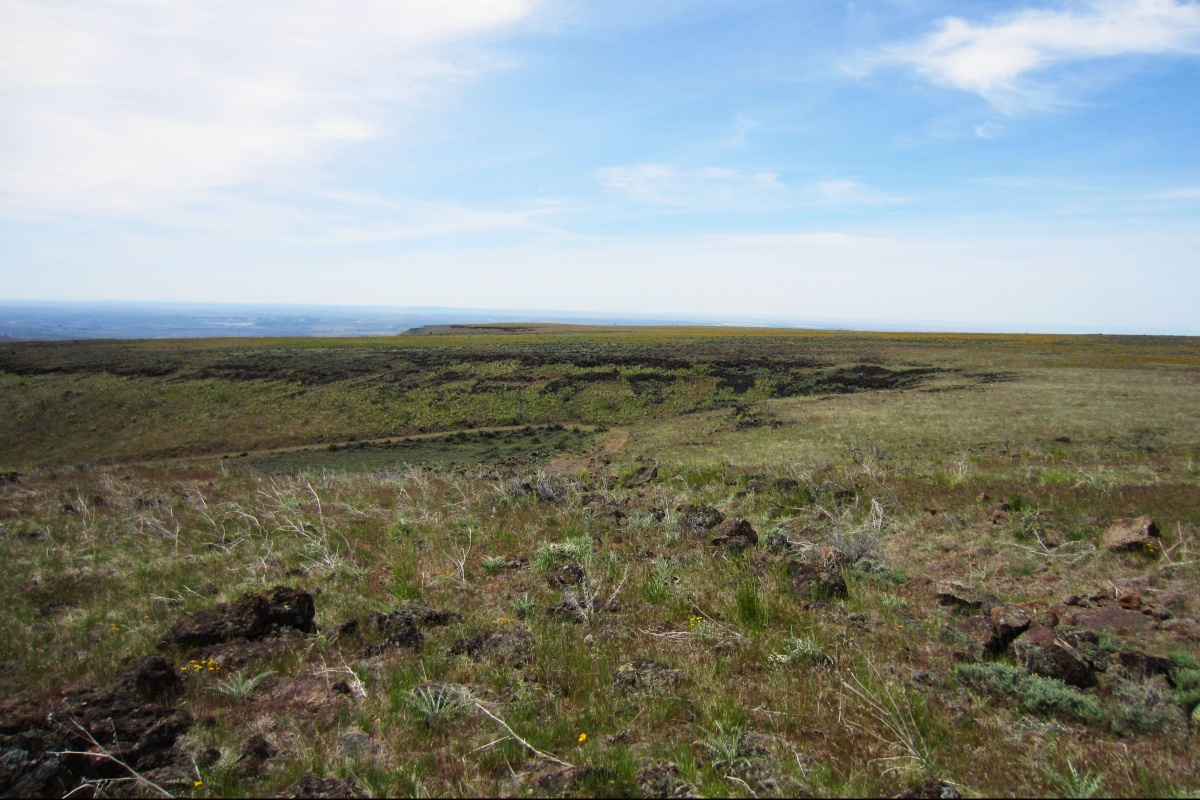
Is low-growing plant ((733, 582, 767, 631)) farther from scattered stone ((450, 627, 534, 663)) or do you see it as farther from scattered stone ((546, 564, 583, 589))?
scattered stone ((450, 627, 534, 663))

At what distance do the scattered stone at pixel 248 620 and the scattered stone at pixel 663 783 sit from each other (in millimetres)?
3527

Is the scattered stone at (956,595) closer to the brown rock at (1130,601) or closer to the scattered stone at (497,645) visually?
the brown rock at (1130,601)

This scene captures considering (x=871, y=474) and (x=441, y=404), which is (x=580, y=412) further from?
(x=871, y=474)

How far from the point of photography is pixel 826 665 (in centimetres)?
437

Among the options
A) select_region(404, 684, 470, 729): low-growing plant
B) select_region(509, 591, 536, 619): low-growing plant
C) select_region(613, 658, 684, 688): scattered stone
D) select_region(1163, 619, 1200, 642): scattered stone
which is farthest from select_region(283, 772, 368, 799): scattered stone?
select_region(1163, 619, 1200, 642): scattered stone

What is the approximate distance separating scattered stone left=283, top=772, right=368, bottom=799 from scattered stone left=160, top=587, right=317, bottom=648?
7.54ft

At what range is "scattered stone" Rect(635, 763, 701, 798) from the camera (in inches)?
121

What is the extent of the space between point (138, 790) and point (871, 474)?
465 inches

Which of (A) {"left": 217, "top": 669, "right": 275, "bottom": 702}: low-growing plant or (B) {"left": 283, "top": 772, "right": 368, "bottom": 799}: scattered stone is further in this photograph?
(A) {"left": 217, "top": 669, "right": 275, "bottom": 702}: low-growing plant

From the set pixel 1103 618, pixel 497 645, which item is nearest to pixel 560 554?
pixel 497 645

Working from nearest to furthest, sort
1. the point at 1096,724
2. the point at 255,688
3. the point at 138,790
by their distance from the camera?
the point at 138,790 → the point at 1096,724 → the point at 255,688

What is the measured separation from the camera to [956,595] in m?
5.85

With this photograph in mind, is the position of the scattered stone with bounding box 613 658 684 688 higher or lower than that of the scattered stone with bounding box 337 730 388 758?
higher

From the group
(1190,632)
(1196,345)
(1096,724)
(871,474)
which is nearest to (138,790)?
(1096,724)
